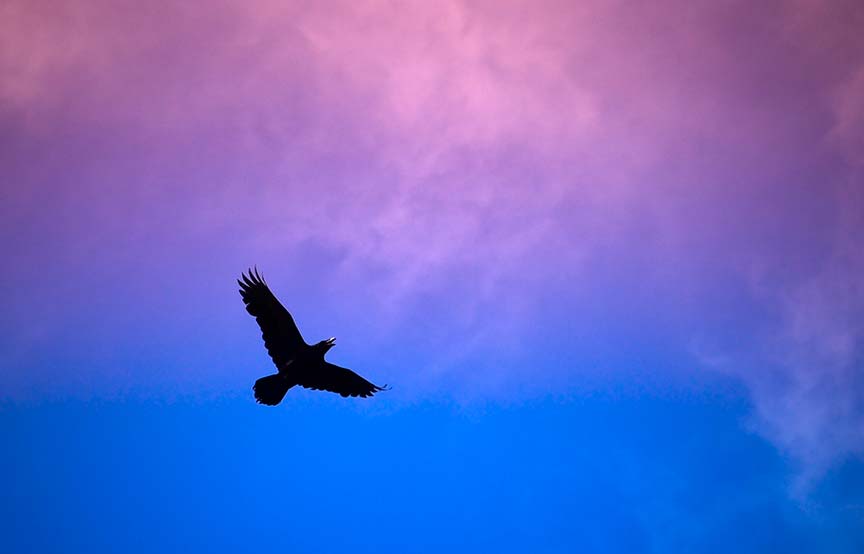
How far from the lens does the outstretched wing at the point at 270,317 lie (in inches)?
585

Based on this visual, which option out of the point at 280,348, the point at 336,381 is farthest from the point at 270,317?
the point at 336,381

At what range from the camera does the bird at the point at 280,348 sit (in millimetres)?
14867

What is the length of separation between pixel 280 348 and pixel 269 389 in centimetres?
117

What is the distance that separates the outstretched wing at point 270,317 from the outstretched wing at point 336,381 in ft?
3.98

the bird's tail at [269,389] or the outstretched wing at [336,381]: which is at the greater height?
the outstretched wing at [336,381]

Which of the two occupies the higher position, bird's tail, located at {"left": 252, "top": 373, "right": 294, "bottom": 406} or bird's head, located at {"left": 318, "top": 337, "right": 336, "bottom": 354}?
bird's head, located at {"left": 318, "top": 337, "right": 336, "bottom": 354}

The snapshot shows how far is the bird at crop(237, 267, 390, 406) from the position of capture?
14867 mm

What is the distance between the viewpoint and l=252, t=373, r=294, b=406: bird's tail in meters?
14.9

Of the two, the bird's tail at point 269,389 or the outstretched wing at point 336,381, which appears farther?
the outstretched wing at point 336,381

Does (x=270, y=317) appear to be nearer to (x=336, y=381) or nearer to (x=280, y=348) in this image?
(x=280, y=348)

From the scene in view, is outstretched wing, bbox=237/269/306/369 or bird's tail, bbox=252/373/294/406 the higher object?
outstretched wing, bbox=237/269/306/369

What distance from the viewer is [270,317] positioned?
49.0 feet

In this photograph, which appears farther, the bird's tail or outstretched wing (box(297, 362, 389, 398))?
outstretched wing (box(297, 362, 389, 398))

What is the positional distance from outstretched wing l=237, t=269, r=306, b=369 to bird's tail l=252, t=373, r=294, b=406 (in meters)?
0.84
